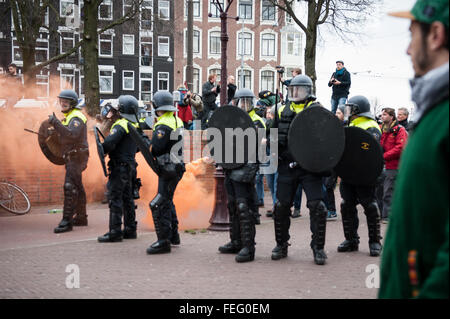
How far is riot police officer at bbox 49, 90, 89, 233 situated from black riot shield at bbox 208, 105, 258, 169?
3.15 metres

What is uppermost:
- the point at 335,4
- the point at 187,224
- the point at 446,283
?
the point at 335,4

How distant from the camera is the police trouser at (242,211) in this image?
23.4 feet

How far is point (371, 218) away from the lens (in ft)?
25.1

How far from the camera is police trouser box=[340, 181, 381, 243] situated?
762 cm

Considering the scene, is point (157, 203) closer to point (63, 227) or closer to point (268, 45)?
point (63, 227)

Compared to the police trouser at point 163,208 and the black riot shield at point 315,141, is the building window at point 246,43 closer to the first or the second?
the police trouser at point 163,208

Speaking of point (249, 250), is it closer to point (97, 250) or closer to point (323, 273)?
point (323, 273)

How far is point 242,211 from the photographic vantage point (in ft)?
23.4

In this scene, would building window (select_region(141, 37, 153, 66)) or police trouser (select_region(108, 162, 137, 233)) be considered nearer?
police trouser (select_region(108, 162, 137, 233))

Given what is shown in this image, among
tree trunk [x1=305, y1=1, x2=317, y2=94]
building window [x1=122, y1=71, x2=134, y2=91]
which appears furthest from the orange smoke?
building window [x1=122, y1=71, x2=134, y2=91]

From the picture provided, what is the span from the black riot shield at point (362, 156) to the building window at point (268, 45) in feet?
158

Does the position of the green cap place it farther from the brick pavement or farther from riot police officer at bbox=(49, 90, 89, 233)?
riot police officer at bbox=(49, 90, 89, 233)
